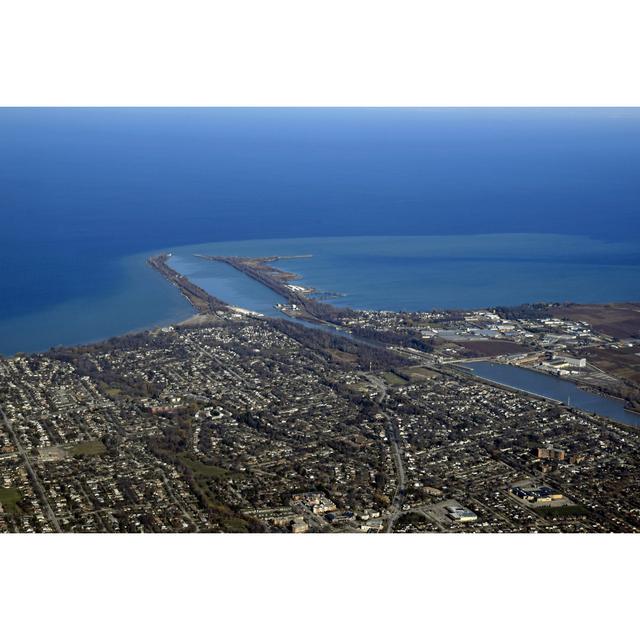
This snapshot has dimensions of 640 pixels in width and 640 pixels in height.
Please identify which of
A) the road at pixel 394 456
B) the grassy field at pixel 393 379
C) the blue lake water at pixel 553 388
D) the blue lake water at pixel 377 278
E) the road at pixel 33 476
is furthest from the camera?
the blue lake water at pixel 377 278

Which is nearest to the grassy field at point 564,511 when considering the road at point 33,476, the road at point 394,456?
the road at point 394,456

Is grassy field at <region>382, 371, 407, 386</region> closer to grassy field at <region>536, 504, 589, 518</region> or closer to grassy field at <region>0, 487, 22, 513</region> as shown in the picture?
grassy field at <region>536, 504, 589, 518</region>

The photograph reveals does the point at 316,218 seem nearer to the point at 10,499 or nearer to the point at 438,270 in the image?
the point at 438,270

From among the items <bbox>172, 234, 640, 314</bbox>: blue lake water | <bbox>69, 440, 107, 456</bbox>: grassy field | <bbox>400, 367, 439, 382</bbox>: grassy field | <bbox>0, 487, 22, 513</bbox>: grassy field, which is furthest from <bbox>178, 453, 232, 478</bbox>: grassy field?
<bbox>172, 234, 640, 314</bbox>: blue lake water

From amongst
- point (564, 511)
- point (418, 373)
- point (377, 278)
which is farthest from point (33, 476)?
point (377, 278)

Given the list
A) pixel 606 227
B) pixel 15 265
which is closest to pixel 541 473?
pixel 15 265

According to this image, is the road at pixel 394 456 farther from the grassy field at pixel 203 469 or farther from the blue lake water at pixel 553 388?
the grassy field at pixel 203 469
